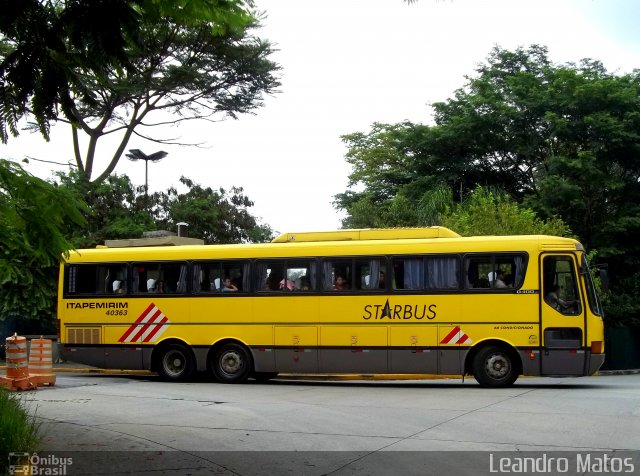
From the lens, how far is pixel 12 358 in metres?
14.7

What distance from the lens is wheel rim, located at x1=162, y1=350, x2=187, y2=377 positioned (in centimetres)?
1756

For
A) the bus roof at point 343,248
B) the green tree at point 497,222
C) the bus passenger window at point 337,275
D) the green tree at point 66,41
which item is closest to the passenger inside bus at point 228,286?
the bus roof at point 343,248

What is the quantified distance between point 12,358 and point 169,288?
13.3ft

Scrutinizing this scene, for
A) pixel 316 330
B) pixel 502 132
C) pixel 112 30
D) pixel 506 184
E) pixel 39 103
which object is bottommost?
pixel 316 330

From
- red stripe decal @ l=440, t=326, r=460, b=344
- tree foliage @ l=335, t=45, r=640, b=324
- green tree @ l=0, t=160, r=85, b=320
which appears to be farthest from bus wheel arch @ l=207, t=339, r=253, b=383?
tree foliage @ l=335, t=45, r=640, b=324

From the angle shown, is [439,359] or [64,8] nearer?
[64,8]

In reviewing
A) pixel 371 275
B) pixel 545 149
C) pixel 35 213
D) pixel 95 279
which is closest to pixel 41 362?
pixel 95 279

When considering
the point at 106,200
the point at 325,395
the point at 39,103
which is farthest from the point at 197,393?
the point at 106,200

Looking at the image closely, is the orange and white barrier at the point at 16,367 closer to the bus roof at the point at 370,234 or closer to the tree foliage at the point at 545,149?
the bus roof at the point at 370,234

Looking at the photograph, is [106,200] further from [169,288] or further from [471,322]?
[471,322]

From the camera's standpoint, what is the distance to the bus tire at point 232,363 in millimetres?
17000

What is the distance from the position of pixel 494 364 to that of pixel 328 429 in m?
6.71

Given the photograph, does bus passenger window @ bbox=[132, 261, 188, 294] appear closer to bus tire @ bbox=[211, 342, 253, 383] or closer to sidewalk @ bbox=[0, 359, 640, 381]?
bus tire @ bbox=[211, 342, 253, 383]

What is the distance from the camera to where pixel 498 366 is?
50.6 feet
